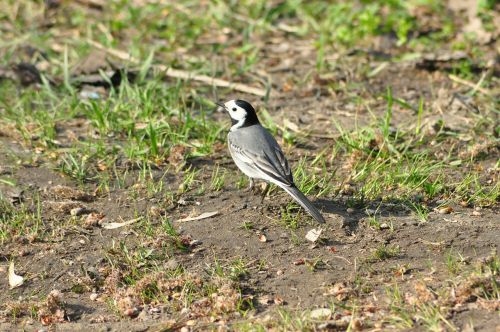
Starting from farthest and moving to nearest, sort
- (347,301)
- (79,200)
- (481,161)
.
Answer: (481,161) < (79,200) < (347,301)

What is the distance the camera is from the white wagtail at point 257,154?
21.6 feet

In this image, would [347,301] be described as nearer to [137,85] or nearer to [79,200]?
[79,200]

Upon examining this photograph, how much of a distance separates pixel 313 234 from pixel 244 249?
1.77 feet

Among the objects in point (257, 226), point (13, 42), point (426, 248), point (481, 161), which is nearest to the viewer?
point (426, 248)

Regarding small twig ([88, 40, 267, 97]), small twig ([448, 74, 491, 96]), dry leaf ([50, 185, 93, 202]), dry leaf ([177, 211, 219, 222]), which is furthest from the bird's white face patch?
small twig ([448, 74, 491, 96])

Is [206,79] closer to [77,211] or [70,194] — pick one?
[70,194]

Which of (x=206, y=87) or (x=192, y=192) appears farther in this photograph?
(x=206, y=87)

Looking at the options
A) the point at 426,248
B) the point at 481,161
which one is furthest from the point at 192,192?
the point at 481,161

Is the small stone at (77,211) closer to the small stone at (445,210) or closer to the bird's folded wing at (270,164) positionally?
the bird's folded wing at (270,164)

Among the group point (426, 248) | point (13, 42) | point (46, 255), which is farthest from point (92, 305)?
point (13, 42)

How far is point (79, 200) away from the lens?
727 cm

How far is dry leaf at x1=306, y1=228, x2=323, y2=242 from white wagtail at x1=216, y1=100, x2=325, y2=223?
12cm

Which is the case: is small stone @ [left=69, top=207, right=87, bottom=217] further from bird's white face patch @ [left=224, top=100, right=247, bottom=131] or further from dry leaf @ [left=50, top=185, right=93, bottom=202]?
bird's white face patch @ [left=224, top=100, right=247, bottom=131]

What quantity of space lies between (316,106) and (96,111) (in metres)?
2.36
